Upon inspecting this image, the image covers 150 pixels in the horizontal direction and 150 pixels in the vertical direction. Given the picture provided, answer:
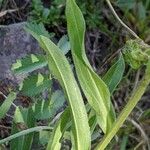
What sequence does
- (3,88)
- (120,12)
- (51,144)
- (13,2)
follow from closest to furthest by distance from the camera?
(51,144), (3,88), (13,2), (120,12)

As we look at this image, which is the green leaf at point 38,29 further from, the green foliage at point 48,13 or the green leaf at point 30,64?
the green foliage at point 48,13

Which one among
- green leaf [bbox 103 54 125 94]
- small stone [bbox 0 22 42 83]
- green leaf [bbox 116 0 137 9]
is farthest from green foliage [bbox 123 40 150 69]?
green leaf [bbox 116 0 137 9]

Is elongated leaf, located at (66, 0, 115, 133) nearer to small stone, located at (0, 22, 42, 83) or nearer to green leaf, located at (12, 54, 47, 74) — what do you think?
green leaf, located at (12, 54, 47, 74)

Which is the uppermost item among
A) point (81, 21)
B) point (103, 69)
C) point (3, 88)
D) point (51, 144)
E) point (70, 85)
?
point (81, 21)

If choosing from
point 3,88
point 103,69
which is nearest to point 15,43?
point 3,88

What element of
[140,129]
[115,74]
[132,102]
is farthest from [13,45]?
[132,102]

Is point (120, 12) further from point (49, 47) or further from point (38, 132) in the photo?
point (49, 47)

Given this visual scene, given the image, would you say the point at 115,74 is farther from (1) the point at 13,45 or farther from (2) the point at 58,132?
(1) the point at 13,45
